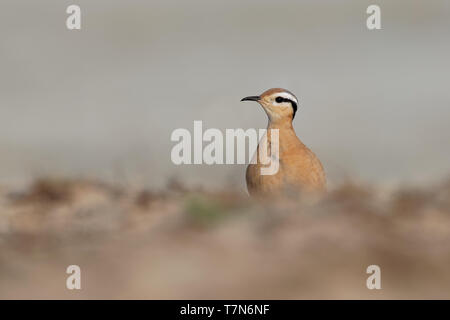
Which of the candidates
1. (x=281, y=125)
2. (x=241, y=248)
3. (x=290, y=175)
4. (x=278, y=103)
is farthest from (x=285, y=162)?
(x=241, y=248)

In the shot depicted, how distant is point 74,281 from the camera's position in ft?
36.1

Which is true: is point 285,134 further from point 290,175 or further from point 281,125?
point 290,175

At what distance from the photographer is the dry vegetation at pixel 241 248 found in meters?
10.8

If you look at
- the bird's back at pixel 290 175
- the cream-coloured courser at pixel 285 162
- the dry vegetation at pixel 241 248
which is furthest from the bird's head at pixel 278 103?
the dry vegetation at pixel 241 248

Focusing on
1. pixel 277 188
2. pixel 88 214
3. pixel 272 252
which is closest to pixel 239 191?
pixel 277 188

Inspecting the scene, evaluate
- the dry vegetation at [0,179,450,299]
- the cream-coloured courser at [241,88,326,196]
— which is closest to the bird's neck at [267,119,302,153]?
the cream-coloured courser at [241,88,326,196]

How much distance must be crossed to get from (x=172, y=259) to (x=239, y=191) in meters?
3.59

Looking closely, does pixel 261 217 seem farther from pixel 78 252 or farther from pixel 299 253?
pixel 78 252

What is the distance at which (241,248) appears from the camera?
11438mm

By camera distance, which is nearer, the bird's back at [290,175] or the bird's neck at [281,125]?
the bird's back at [290,175]

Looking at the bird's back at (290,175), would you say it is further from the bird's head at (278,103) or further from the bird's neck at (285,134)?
the bird's head at (278,103)

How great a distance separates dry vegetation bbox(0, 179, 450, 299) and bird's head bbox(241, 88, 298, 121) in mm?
1644

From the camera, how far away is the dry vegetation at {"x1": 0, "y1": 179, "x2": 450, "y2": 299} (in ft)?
35.6

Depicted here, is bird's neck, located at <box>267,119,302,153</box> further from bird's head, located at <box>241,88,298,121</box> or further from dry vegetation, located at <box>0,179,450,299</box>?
dry vegetation, located at <box>0,179,450,299</box>
